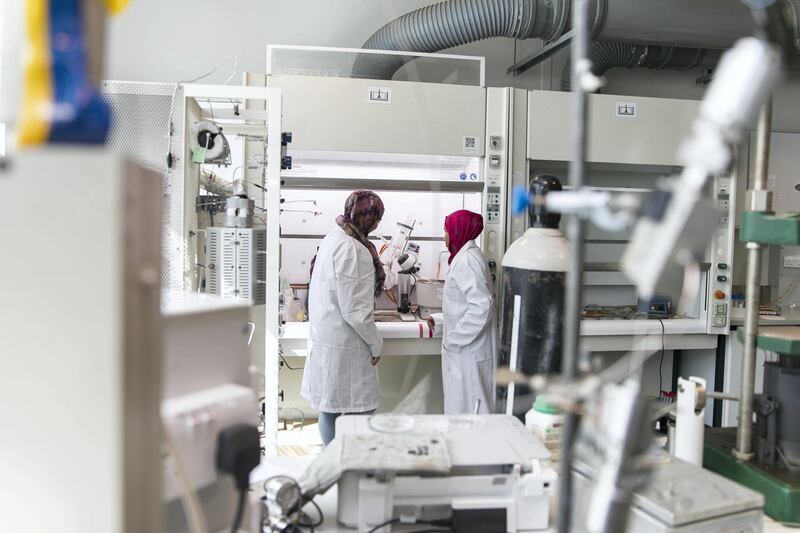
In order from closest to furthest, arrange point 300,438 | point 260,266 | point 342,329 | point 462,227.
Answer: point 260,266, point 342,329, point 462,227, point 300,438

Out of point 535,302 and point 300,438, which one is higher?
point 535,302

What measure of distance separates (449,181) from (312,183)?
2.47 feet

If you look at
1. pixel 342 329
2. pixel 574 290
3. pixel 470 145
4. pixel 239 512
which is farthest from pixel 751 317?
pixel 470 145

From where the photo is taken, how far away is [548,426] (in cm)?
137

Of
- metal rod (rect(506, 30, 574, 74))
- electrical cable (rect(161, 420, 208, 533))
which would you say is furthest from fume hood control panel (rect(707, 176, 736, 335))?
electrical cable (rect(161, 420, 208, 533))

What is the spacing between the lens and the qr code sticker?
3.19 metres

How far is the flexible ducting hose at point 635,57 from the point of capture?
3807 millimetres

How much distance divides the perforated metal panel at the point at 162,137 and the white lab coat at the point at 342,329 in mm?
692

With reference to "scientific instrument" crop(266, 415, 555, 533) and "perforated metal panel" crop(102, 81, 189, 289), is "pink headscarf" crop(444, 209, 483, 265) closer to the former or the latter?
"perforated metal panel" crop(102, 81, 189, 289)

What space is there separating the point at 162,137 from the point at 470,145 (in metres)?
1.57

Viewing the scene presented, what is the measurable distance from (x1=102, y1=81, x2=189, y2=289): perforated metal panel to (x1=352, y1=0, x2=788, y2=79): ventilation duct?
5.32 feet

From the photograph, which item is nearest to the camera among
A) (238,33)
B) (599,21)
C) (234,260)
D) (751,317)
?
(751,317)

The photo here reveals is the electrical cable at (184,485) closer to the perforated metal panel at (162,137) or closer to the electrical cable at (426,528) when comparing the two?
the electrical cable at (426,528)

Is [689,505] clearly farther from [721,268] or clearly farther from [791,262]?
[791,262]
